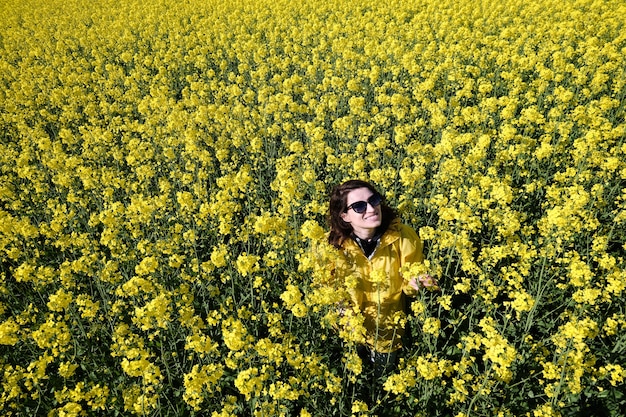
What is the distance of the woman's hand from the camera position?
3.14 m

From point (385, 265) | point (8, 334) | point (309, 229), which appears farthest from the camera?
point (385, 265)

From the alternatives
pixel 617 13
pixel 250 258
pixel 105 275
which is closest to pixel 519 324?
pixel 250 258

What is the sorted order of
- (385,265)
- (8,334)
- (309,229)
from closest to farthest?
(8,334)
(309,229)
(385,265)

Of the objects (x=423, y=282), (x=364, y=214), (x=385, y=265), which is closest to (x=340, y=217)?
(x=364, y=214)

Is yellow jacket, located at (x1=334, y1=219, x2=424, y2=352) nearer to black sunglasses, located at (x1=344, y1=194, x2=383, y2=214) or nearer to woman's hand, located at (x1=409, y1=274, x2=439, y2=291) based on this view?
woman's hand, located at (x1=409, y1=274, x2=439, y2=291)

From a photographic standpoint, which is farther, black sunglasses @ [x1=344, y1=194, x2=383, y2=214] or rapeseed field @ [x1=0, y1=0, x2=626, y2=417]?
black sunglasses @ [x1=344, y1=194, x2=383, y2=214]

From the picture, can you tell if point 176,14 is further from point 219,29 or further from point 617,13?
point 617,13

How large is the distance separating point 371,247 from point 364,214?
1.28 ft

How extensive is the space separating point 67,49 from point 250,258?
14186mm

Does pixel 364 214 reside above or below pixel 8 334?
above

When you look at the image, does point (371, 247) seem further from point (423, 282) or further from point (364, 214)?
point (423, 282)

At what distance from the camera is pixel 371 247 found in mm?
3400

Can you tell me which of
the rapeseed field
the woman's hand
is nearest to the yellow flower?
the rapeseed field

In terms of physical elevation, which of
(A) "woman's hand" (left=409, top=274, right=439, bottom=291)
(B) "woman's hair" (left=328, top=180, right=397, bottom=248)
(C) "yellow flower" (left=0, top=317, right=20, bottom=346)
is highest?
(B) "woman's hair" (left=328, top=180, right=397, bottom=248)
